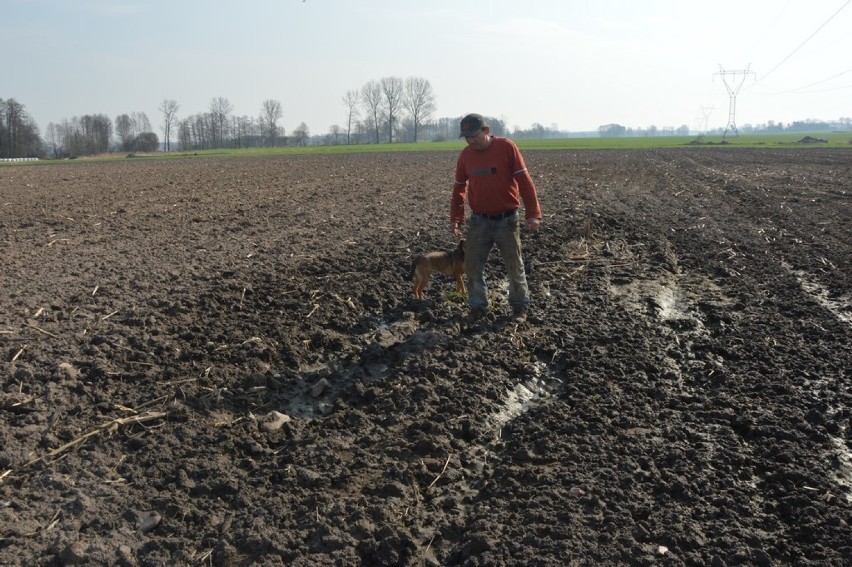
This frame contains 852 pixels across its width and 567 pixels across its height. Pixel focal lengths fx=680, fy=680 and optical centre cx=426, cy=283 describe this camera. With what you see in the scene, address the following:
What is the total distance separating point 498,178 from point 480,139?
526 millimetres

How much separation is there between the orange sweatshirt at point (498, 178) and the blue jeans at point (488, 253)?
19 centimetres

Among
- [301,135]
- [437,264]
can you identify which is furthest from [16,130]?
[437,264]

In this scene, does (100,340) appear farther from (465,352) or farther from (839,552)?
(839,552)

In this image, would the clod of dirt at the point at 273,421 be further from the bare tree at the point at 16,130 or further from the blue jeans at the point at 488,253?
the bare tree at the point at 16,130

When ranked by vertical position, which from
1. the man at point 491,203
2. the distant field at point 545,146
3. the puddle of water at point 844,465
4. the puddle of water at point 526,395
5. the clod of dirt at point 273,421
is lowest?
the puddle of water at point 844,465

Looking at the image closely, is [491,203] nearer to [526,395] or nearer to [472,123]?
[472,123]

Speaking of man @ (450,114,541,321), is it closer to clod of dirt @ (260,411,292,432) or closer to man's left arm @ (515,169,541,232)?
man's left arm @ (515,169,541,232)

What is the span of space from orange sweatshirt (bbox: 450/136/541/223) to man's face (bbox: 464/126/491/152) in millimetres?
69

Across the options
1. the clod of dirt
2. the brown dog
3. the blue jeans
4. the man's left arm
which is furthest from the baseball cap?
the clod of dirt

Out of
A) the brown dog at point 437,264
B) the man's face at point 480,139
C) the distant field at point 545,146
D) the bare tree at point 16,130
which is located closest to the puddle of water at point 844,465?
the man's face at point 480,139

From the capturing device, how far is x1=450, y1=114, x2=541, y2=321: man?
7.63 m

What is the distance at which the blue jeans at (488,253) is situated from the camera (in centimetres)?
797

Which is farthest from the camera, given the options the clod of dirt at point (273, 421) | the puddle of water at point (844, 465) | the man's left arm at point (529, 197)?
the man's left arm at point (529, 197)

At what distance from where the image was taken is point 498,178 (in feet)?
25.4
